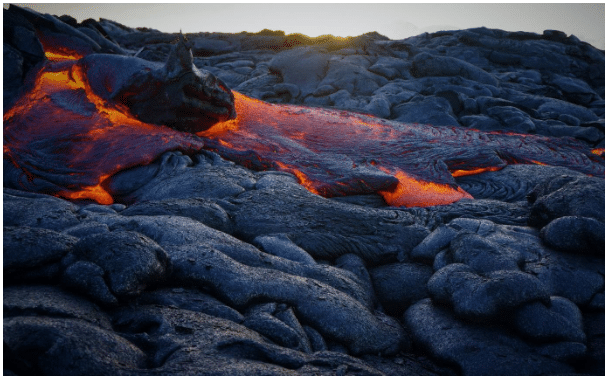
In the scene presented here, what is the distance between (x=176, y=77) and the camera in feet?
24.1

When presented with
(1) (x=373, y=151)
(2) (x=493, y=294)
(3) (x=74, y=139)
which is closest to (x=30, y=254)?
(2) (x=493, y=294)

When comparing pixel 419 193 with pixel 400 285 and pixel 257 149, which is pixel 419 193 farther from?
pixel 257 149

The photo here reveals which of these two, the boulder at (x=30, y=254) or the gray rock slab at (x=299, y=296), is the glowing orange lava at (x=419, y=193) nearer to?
the gray rock slab at (x=299, y=296)

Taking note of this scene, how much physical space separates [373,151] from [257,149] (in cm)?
279

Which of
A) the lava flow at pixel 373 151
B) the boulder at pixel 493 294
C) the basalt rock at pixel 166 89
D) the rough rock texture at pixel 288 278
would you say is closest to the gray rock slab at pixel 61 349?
the rough rock texture at pixel 288 278

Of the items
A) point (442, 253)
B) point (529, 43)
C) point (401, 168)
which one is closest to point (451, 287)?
point (442, 253)

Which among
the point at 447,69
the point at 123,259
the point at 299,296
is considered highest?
the point at 447,69

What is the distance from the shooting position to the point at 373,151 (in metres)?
8.50

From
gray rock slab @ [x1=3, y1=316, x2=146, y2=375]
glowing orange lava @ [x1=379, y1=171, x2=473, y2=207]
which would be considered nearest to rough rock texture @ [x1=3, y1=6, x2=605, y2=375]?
gray rock slab @ [x1=3, y1=316, x2=146, y2=375]

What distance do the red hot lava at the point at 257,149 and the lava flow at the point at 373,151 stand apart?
1.0 inches

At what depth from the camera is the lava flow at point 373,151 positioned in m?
6.98

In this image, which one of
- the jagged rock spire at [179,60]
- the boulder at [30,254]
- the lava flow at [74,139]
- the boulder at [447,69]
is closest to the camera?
the boulder at [30,254]

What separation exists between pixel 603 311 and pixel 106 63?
31.5 ft

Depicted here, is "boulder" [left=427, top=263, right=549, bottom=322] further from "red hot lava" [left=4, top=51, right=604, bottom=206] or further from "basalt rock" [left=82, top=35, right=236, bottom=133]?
"basalt rock" [left=82, top=35, right=236, bottom=133]
